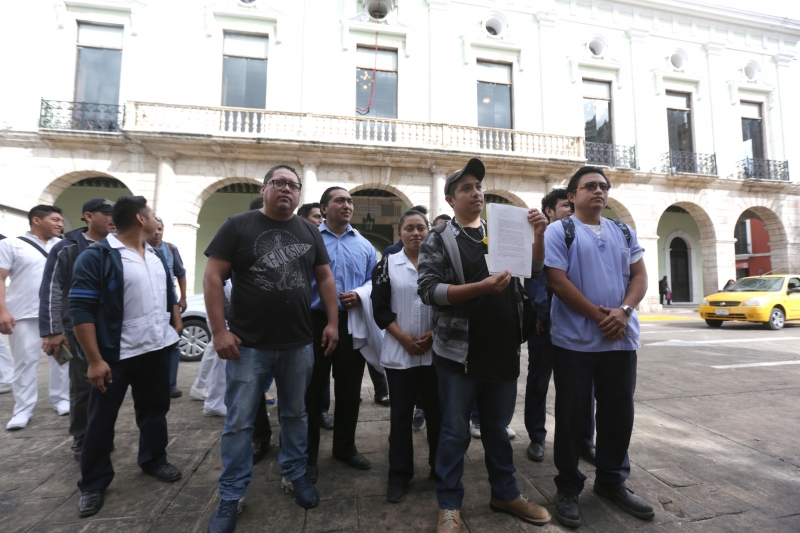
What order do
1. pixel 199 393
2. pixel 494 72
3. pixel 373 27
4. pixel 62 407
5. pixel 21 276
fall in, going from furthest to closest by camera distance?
pixel 494 72, pixel 373 27, pixel 199 393, pixel 21 276, pixel 62 407

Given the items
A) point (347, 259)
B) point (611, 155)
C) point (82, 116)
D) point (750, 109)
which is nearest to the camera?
point (347, 259)

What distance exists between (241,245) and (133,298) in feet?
3.13

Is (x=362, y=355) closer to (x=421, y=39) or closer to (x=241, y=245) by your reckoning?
(x=241, y=245)

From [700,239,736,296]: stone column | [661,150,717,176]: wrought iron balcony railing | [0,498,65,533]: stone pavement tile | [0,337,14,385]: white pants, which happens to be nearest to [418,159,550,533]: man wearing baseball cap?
[0,498,65,533]: stone pavement tile

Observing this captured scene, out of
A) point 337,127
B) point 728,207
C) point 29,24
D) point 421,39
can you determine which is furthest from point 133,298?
point 728,207

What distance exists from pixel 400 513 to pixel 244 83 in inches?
527

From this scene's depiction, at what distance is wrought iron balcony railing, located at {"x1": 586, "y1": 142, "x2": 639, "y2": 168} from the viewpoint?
13.9 metres

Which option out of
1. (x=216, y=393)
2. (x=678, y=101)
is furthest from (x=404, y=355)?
(x=678, y=101)

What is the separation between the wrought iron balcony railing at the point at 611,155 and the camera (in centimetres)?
1392

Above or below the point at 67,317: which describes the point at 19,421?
below

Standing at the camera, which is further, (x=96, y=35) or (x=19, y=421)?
(x=96, y=35)

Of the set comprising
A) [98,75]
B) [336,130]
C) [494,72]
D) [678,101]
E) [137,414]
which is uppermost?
[494,72]

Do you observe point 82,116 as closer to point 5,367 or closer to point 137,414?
point 5,367

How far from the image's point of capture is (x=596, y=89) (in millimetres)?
14406
